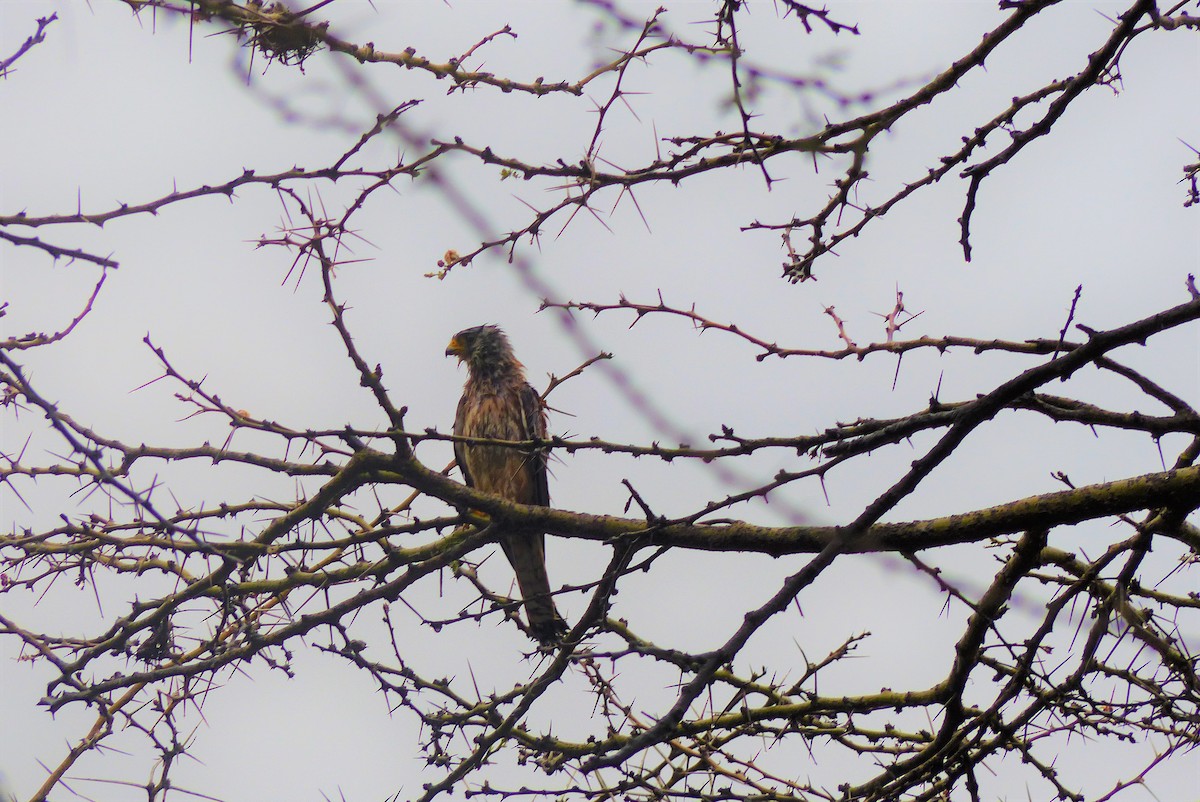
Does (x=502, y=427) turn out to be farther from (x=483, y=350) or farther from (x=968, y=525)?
(x=968, y=525)

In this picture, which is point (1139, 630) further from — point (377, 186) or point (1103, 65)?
point (377, 186)

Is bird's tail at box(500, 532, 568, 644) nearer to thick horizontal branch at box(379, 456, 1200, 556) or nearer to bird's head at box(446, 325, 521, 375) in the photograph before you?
bird's head at box(446, 325, 521, 375)

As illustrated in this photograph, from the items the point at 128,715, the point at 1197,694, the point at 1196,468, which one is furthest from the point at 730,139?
the point at 128,715

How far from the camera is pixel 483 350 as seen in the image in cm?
759

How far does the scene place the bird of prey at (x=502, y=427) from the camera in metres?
6.41

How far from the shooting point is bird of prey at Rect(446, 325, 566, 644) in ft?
21.0

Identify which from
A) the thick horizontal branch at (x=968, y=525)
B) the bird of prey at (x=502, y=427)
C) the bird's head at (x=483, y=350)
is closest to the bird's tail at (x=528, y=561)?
the bird of prey at (x=502, y=427)

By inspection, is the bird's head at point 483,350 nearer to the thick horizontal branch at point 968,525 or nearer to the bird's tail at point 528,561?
the bird's tail at point 528,561

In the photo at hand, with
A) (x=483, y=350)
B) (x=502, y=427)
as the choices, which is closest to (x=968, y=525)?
(x=502, y=427)

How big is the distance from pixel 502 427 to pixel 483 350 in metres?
0.76

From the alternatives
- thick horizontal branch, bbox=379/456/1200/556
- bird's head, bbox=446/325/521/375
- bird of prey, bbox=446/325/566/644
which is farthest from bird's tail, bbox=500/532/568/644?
thick horizontal branch, bbox=379/456/1200/556

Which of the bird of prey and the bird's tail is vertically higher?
the bird of prey

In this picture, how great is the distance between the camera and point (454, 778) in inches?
138

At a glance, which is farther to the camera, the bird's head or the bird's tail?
the bird's head
